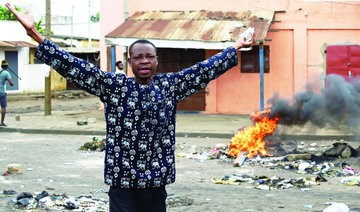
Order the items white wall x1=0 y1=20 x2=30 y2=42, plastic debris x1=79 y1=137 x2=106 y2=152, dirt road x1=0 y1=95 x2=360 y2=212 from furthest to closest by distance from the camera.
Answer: white wall x1=0 y1=20 x2=30 y2=42 → plastic debris x1=79 y1=137 x2=106 y2=152 → dirt road x1=0 y1=95 x2=360 y2=212

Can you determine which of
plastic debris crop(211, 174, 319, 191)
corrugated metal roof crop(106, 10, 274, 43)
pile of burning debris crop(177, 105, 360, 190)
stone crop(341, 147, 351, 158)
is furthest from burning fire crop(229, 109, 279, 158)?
corrugated metal roof crop(106, 10, 274, 43)

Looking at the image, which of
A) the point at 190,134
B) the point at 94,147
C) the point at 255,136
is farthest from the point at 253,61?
the point at 94,147

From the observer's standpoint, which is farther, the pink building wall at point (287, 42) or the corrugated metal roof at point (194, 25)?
the pink building wall at point (287, 42)

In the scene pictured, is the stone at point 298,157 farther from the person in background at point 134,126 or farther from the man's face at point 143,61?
the man's face at point 143,61

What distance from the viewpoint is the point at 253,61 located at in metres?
20.6

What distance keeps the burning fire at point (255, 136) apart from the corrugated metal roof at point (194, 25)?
5976 millimetres

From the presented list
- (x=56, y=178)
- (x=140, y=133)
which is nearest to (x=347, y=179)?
(x=56, y=178)

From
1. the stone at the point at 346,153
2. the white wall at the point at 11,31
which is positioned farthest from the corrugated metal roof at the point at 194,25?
the white wall at the point at 11,31

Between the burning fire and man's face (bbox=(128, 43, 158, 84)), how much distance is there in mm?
7915

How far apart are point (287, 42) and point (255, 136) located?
9209 millimetres

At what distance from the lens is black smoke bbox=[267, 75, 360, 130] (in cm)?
1125

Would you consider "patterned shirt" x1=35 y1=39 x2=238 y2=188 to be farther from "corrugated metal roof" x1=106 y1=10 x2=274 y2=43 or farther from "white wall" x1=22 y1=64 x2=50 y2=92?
"white wall" x1=22 y1=64 x2=50 y2=92

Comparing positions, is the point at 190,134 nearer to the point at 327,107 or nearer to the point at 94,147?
the point at 94,147

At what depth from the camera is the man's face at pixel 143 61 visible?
3.73 m
